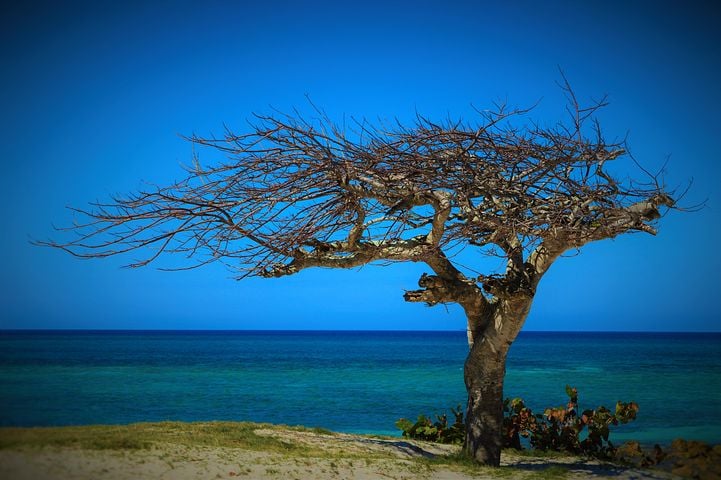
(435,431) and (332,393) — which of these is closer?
(435,431)

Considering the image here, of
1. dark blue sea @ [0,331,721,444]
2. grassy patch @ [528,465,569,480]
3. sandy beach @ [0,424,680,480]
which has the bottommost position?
dark blue sea @ [0,331,721,444]

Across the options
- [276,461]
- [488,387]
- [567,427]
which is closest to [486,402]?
[488,387]

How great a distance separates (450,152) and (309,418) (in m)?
15.5

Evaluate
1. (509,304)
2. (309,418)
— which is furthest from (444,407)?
(509,304)

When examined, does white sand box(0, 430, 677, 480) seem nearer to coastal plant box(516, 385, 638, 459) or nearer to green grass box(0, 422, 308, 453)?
green grass box(0, 422, 308, 453)

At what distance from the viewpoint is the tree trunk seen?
9.41 m

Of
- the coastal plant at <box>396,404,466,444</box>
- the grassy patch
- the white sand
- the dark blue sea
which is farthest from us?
the dark blue sea

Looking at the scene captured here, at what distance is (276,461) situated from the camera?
7.91 metres

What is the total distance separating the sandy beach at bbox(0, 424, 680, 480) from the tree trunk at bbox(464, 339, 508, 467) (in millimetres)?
320

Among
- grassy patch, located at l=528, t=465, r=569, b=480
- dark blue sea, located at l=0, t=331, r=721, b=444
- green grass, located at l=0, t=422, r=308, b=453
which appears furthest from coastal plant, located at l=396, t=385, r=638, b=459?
dark blue sea, located at l=0, t=331, r=721, b=444

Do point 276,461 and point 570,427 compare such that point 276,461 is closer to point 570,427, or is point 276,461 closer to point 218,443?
point 218,443

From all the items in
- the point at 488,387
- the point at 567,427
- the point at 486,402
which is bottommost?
the point at 567,427

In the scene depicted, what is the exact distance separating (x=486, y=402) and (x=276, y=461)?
3.10 meters

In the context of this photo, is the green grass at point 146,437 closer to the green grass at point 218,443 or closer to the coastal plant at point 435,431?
the green grass at point 218,443
